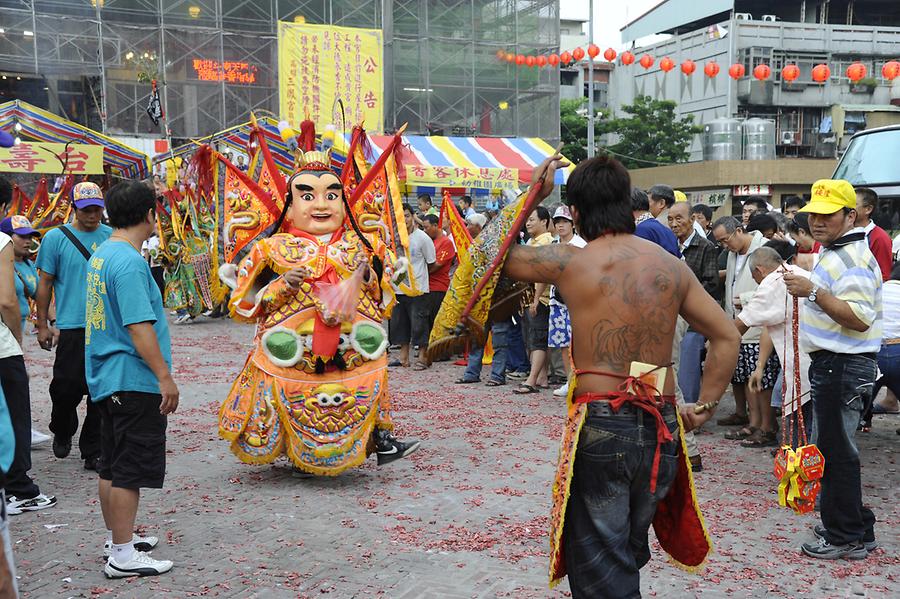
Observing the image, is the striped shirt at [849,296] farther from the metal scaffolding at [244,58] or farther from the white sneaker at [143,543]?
the metal scaffolding at [244,58]

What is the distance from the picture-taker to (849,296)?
420cm

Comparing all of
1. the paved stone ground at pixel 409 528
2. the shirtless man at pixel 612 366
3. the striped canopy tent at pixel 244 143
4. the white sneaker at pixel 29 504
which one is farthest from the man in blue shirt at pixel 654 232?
the striped canopy tent at pixel 244 143

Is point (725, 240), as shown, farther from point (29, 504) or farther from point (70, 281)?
point (29, 504)

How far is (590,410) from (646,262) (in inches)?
22.0

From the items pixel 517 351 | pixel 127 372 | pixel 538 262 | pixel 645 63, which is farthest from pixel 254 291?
pixel 645 63

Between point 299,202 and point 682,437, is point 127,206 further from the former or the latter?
point 682,437

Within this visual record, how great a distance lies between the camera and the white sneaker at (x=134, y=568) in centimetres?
416

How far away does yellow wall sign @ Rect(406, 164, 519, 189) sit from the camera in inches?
618

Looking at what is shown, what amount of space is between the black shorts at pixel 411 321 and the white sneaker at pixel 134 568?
6.53 metres

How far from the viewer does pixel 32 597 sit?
3.95m

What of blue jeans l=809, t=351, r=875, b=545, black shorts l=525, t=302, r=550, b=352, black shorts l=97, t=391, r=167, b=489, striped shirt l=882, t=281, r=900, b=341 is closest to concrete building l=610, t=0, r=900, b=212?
black shorts l=525, t=302, r=550, b=352

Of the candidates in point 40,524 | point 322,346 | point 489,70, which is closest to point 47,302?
point 40,524

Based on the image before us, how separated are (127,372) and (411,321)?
6.74 meters

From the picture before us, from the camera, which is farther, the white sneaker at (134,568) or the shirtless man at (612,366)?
the white sneaker at (134,568)
